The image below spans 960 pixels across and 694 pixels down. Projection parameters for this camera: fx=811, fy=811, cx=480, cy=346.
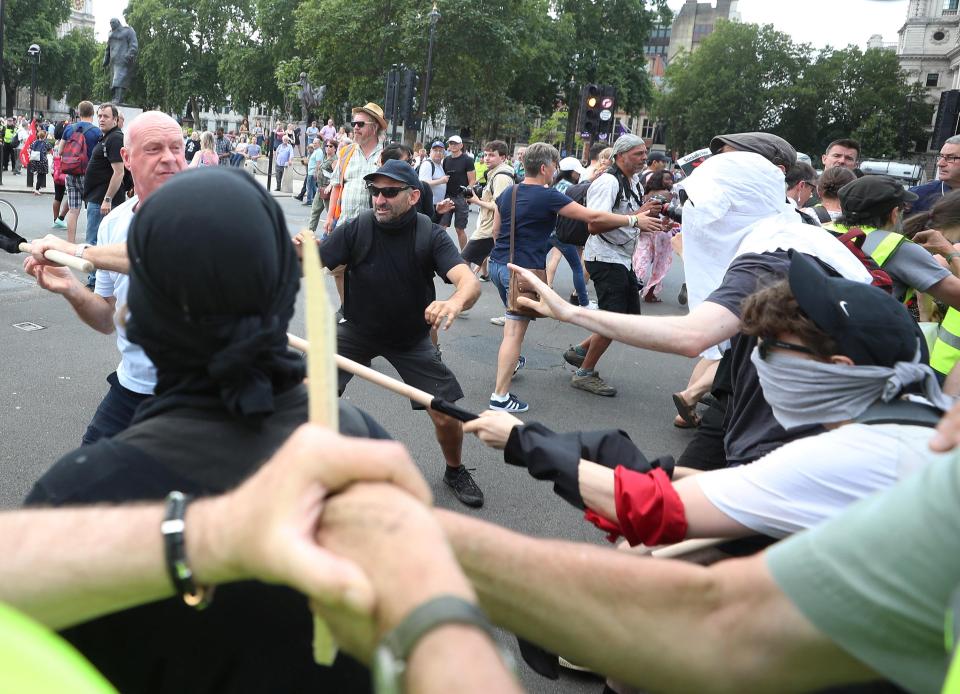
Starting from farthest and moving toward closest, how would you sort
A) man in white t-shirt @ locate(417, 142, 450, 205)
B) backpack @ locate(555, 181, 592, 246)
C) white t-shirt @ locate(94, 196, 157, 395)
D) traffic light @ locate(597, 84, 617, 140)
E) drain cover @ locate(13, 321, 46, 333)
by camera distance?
1. traffic light @ locate(597, 84, 617, 140)
2. man in white t-shirt @ locate(417, 142, 450, 205)
3. backpack @ locate(555, 181, 592, 246)
4. drain cover @ locate(13, 321, 46, 333)
5. white t-shirt @ locate(94, 196, 157, 395)

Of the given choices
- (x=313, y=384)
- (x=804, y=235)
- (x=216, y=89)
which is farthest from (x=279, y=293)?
(x=216, y=89)

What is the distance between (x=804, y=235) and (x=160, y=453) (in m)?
2.54

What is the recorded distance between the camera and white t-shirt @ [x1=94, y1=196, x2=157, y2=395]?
9.14 ft

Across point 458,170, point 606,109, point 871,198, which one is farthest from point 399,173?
point 606,109

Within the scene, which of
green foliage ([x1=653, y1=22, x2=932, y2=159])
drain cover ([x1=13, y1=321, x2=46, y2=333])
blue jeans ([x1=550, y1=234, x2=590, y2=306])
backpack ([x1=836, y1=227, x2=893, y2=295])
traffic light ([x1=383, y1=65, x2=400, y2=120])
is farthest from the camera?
green foliage ([x1=653, y1=22, x2=932, y2=159])

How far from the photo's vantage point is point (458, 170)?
44.7 feet

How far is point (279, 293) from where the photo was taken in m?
1.35

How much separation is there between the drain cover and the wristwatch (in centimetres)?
735

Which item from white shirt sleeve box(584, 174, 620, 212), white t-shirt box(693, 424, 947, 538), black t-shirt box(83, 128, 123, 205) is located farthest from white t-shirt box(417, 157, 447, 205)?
white t-shirt box(693, 424, 947, 538)

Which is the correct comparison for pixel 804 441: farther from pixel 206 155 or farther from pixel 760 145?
pixel 206 155

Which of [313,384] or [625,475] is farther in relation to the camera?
[625,475]

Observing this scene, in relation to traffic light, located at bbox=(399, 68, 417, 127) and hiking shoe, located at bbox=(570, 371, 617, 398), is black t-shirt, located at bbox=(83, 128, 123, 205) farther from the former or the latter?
traffic light, located at bbox=(399, 68, 417, 127)

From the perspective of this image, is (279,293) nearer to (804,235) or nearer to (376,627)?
(376,627)

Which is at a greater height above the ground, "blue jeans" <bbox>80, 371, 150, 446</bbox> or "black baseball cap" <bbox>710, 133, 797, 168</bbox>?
"black baseball cap" <bbox>710, 133, 797, 168</bbox>
